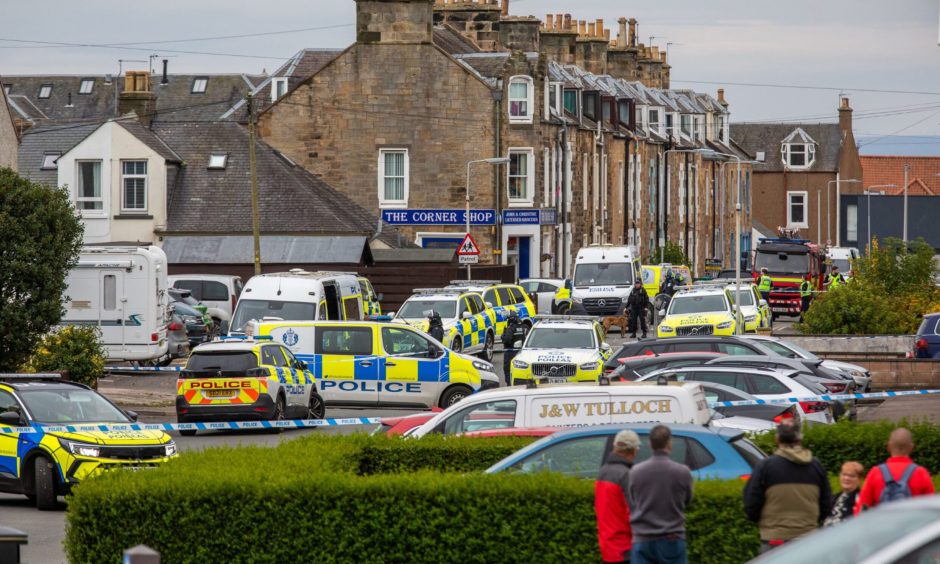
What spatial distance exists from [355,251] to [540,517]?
37.8 m

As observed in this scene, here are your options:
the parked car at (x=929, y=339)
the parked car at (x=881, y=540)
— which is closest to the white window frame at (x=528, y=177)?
the parked car at (x=929, y=339)

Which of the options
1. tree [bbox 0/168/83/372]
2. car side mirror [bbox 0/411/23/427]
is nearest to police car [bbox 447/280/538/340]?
tree [bbox 0/168/83/372]

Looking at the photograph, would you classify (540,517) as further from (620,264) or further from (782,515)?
Result: (620,264)

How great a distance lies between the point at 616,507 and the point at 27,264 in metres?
18.6

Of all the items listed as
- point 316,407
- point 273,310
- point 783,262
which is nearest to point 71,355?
point 273,310

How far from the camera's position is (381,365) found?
26.9 meters

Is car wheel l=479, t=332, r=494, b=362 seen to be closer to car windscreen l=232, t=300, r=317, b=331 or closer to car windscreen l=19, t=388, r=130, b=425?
car windscreen l=232, t=300, r=317, b=331

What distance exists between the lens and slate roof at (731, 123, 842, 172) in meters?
106

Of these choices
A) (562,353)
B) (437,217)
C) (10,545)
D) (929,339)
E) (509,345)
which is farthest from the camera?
(437,217)

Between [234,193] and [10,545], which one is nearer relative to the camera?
[10,545]

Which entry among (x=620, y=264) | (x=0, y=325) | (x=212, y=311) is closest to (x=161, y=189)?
(x=212, y=311)

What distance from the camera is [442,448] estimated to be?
14.0m

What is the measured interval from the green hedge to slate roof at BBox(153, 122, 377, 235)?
124 feet

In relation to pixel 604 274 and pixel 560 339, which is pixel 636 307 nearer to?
pixel 604 274
